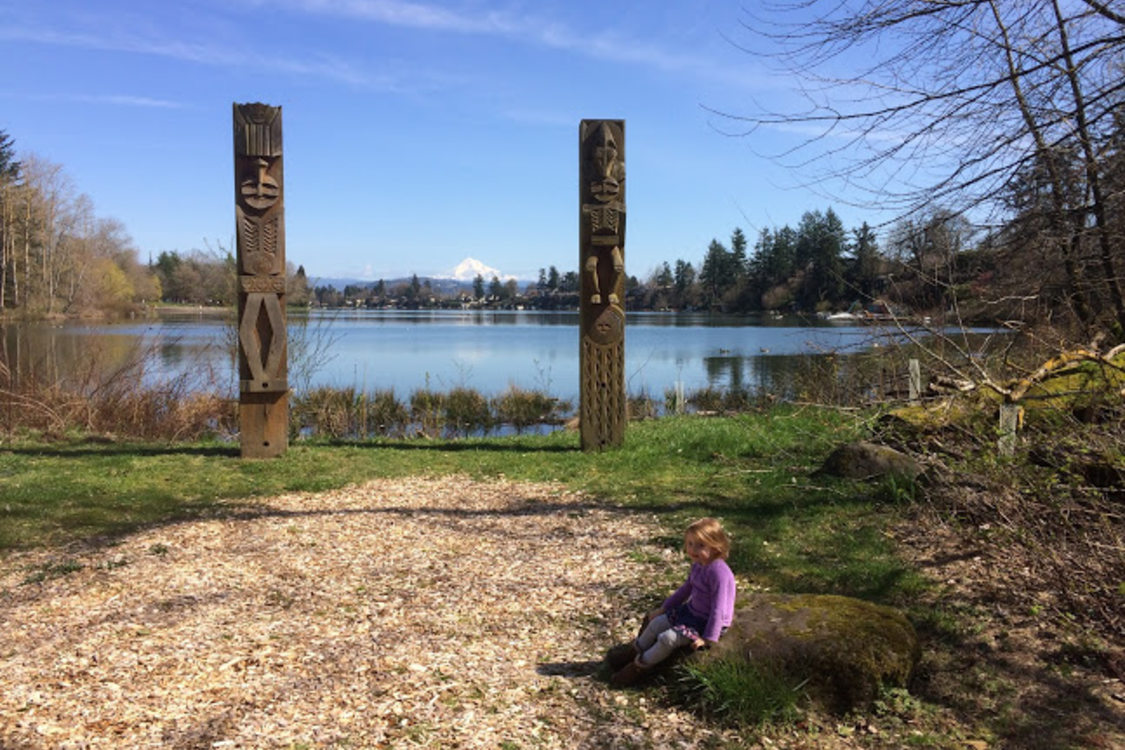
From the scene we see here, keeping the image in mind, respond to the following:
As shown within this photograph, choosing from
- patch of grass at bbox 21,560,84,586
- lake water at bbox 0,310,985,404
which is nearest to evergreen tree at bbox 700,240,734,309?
lake water at bbox 0,310,985,404

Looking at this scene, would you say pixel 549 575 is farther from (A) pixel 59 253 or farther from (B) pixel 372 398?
(A) pixel 59 253

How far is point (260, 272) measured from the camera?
31.0 feet

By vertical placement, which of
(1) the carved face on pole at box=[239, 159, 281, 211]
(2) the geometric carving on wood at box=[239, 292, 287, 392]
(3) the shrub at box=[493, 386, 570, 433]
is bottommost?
(3) the shrub at box=[493, 386, 570, 433]

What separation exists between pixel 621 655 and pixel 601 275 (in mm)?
6600

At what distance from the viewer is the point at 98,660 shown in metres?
4.21

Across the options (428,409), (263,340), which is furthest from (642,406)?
(263,340)

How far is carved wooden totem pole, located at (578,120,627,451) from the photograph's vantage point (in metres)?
9.97

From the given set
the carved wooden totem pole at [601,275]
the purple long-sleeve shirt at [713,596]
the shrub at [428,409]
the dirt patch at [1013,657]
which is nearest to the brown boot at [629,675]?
the purple long-sleeve shirt at [713,596]

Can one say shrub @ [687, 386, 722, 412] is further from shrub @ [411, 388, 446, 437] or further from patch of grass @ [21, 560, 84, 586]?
patch of grass @ [21, 560, 84, 586]

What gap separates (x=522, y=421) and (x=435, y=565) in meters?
12.1

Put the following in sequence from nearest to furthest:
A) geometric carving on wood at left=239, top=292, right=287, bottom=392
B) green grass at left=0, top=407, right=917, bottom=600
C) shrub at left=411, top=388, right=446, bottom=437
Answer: green grass at left=0, top=407, right=917, bottom=600 → geometric carving on wood at left=239, top=292, right=287, bottom=392 → shrub at left=411, top=388, right=446, bottom=437

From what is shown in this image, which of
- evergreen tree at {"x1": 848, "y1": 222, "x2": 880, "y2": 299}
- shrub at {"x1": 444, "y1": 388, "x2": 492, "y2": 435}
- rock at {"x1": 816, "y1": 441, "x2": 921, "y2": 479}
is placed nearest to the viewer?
evergreen tree at {"x1": 848, "y1": 222, "x2": 880, "y2": 299}

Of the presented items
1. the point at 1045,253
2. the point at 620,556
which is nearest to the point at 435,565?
the point at 620,556

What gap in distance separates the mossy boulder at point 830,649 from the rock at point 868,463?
325cm
